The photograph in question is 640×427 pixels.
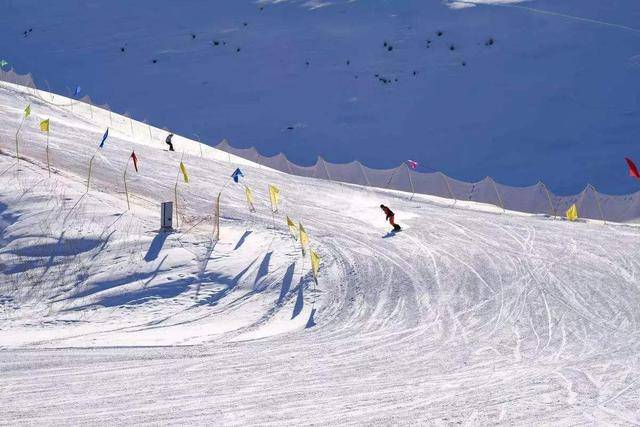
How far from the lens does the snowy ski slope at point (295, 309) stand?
17188 millimetres

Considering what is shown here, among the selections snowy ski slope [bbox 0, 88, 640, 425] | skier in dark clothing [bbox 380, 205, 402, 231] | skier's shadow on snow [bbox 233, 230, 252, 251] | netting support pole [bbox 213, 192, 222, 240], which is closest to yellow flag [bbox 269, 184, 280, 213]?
snowy ski slope [bbox 0, 88, 640, 425]

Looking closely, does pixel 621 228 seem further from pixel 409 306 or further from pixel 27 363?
pixel 27 363

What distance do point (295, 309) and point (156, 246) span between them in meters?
4.12

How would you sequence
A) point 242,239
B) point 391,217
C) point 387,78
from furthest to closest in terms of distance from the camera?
point 387,78, point 391,217, point 242,239

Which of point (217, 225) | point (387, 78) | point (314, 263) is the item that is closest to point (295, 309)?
point (314, 263)

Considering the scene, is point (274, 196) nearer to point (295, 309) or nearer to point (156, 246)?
point (156, 246)

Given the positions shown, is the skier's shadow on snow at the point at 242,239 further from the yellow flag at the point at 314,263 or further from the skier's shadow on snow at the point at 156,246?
the yellow flag at the point at 314,263

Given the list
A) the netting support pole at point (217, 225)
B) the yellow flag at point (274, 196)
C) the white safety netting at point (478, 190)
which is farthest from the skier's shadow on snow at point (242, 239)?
the white safety netting at point (478, 190)

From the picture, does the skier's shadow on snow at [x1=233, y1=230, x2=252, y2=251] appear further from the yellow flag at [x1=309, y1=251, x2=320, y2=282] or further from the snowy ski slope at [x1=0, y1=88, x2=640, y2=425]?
the yellow flag at [x1=309, y1=251, x2=320, y2=282]

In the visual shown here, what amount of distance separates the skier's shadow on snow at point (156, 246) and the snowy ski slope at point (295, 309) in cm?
5

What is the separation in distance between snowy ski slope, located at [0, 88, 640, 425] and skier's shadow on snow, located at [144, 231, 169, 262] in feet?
0.17

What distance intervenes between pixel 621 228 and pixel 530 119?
14254 millimetres

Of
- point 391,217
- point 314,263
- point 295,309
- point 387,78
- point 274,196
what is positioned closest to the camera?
point 295,309

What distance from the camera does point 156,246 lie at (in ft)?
82.5
